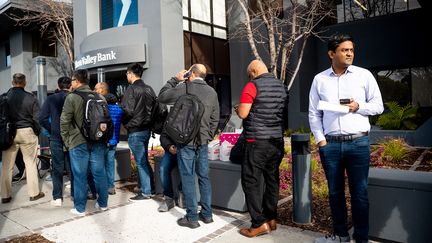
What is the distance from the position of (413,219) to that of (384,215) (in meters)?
0.26

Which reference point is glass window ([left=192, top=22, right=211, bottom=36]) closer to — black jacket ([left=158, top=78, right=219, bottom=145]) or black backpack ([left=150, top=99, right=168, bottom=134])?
black backpack ([left=150, top=99, right=168, bottom=134])

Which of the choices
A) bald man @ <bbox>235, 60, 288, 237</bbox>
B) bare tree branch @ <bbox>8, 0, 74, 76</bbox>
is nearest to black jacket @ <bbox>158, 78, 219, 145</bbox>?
bald man @ <bbox>235, 60, 288, 237</bbox>

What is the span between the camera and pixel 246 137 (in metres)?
3.80

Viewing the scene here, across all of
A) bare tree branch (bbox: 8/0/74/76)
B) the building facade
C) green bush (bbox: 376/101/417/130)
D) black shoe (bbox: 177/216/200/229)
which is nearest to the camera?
black shoe (bbox: 177/216/200/229)

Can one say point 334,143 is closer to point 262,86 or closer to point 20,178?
point 262,86

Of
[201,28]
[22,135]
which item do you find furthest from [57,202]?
[201,28]

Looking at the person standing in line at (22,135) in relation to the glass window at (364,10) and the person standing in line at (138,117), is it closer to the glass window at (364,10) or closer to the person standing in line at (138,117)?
the person standing in line at (138,117)

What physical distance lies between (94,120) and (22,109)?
6.19ft

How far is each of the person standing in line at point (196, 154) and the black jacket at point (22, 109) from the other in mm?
2850

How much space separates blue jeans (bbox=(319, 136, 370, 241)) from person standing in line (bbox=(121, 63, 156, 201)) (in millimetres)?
3000

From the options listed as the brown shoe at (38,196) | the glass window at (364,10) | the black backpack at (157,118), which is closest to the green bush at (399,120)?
the glass window at (364,10)

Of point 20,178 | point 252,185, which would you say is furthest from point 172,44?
point 252,185

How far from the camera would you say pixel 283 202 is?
506 centimetres

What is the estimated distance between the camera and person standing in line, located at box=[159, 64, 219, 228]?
411cm
